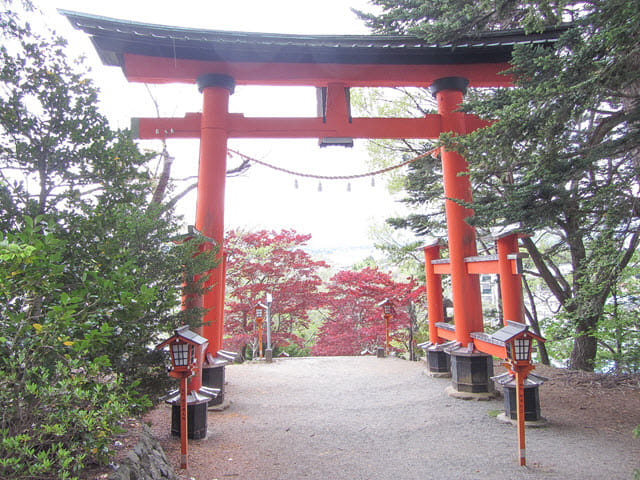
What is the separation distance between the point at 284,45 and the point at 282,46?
0.25 ft

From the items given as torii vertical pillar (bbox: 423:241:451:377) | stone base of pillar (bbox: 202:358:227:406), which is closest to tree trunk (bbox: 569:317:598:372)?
torii vertical pillar (bbox: 423:241:451:377)

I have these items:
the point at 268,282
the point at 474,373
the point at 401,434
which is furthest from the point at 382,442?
the point at 268,282

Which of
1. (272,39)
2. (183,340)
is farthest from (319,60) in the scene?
(183,340)

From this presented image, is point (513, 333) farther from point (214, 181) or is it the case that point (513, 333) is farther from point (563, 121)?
point (214, 181)

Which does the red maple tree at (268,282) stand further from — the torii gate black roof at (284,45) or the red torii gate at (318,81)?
the torii gate black roof at (284,45)

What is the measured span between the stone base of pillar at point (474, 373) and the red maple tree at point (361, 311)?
15.0 ft

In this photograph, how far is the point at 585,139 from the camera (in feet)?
17.3

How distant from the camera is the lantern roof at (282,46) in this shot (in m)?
4.77

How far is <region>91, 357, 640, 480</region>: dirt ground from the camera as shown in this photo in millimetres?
3096

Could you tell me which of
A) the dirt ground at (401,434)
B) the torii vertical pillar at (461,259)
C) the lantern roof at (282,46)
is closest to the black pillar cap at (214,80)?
the lantern roof at (282,46)

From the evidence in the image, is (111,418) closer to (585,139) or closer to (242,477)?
(242,477)

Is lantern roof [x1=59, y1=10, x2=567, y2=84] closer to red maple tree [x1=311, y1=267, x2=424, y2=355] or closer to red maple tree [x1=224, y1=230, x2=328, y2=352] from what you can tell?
red maple tree [x1=224, y1=230, x2=328, y2=352]

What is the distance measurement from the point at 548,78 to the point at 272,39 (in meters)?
3.37

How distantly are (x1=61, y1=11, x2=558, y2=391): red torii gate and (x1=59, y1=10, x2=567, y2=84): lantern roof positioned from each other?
0.5 inches
